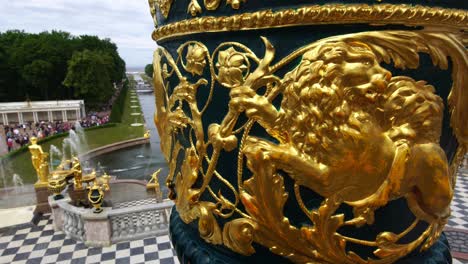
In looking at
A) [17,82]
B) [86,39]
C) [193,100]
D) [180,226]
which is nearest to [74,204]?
[180,226]

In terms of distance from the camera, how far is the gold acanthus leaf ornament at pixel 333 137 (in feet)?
3.70

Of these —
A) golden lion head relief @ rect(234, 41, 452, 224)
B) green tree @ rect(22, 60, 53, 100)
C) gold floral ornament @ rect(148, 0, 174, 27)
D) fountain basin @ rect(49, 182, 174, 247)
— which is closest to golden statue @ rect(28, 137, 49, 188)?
fountain basin @ rect(49, 182, 174, 247)

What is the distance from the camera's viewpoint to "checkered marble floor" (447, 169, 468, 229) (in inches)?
285

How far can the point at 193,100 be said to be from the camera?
1.45 metres

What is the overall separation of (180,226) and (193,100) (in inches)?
29.8

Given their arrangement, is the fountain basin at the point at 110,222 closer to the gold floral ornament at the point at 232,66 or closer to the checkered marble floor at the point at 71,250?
the checkered marble floor at the point at 71,250

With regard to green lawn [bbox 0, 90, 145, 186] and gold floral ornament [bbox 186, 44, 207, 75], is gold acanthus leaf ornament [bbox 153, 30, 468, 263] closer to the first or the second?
gold floral ornament [bbox 186, 44, 207, 75]

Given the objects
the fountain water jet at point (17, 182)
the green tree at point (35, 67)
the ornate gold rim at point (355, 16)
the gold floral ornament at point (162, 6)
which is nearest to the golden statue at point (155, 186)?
the fountain water jet at point (17, 182)

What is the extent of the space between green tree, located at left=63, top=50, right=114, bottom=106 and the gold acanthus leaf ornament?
3326cm

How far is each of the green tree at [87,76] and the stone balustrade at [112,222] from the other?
88.2ft

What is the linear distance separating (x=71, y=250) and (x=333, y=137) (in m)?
7.10

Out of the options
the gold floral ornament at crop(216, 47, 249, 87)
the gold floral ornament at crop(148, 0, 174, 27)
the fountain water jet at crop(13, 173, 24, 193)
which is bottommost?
the fountain water jet at crop(13, 173, 24, 193)

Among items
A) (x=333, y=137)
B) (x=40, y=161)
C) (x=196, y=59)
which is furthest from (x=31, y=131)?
(x=333, y=137)

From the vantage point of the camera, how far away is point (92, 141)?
1980 cm
